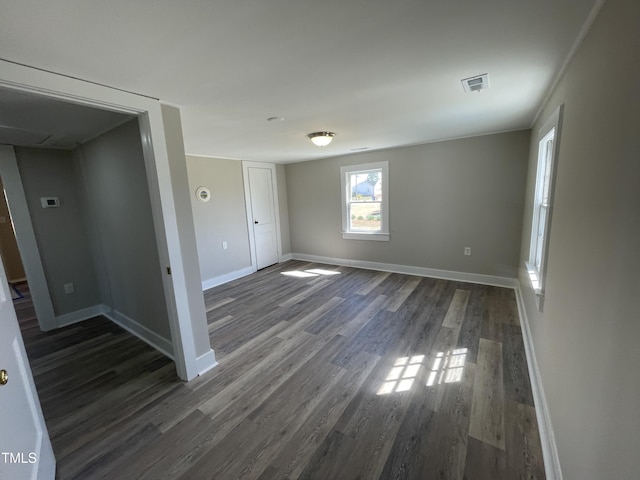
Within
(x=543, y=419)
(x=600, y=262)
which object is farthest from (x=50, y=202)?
(x=543, y=419)

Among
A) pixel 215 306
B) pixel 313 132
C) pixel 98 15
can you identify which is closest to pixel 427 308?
pixel 313 132

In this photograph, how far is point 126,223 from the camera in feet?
8.49

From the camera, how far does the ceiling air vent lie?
5.70 ft

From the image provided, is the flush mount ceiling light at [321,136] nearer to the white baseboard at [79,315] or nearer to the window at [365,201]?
the window at [365,201]

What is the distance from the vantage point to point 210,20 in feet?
3.47

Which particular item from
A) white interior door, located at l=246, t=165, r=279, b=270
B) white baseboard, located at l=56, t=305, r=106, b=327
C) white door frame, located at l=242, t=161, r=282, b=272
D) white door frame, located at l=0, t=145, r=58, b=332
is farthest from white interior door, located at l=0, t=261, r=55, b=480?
white interior door, located at l=246, t=165, r=279, b=270

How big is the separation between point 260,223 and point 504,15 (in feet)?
15.5

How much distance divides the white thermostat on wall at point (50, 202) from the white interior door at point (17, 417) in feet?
8.07

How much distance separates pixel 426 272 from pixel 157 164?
4068 mm

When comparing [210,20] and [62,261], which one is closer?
[210,20]

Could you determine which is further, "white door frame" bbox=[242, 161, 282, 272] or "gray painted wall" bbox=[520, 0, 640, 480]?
"white door frame" bbox=[242, 161, 282, 272]

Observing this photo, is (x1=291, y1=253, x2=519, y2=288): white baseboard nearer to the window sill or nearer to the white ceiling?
the window sill

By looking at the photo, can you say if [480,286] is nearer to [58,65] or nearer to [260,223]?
[260,223]

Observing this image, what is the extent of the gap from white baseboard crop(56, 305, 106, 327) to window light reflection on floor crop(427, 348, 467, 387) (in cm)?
416
